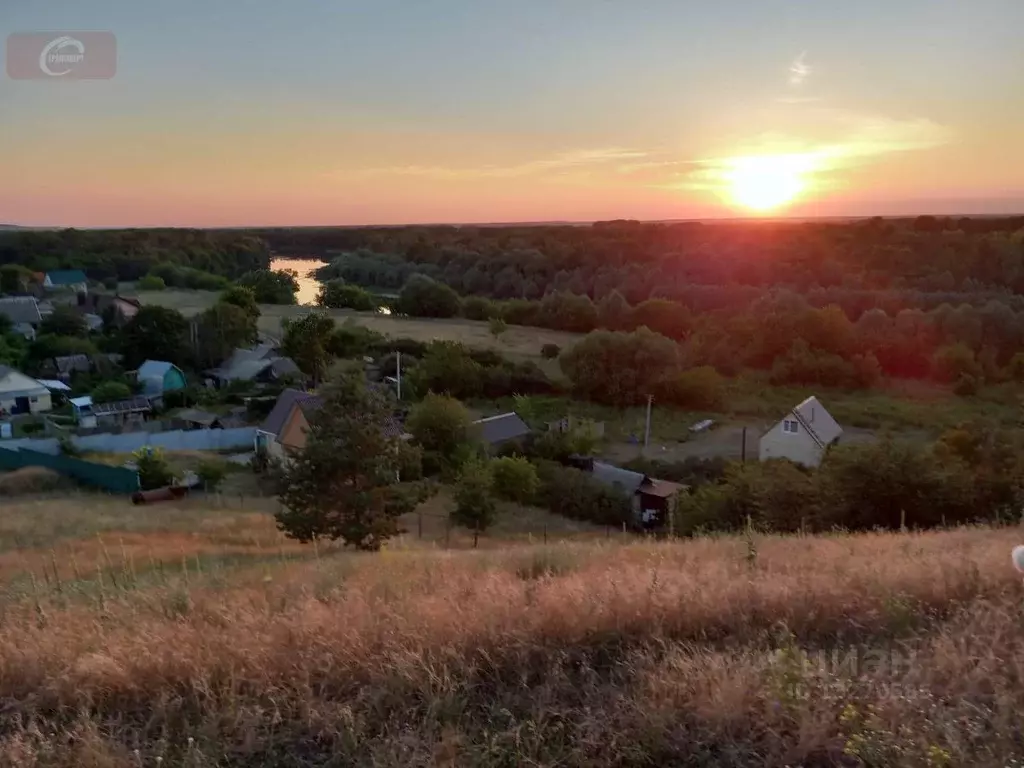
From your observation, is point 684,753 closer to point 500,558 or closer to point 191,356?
point 500,558

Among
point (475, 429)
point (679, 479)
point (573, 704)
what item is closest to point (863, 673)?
point (573, 704)

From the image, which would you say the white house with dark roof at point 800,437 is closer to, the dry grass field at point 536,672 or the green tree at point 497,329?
the dry grass field at point 536,672

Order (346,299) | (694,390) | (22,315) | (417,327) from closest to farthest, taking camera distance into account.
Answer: (694,390) → (22,315) → (417,327) → (346,299)

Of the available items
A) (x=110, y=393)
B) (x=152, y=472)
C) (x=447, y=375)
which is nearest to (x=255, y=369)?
(x=110, y=393)

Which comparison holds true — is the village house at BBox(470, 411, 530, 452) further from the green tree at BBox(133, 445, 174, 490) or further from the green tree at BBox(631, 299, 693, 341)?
the green tree at BBox(631, 299, 693, 341)

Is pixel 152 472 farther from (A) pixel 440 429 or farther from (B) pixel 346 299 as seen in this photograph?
(B) pixel 346 299

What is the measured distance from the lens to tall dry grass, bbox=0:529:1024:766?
2.14m

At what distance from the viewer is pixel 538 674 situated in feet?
8.46

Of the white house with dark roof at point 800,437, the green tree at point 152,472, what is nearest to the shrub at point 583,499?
the white house with dark roof at point 800,437

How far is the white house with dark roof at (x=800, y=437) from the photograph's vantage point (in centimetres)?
1980

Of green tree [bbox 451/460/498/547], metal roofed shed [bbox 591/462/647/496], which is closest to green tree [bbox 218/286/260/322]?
metal roofed shed [bbox 591/462/647/496]

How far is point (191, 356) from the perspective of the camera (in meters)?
30.8

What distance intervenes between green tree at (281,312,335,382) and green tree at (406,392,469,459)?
1060 cm

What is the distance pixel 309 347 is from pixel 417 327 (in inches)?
506
